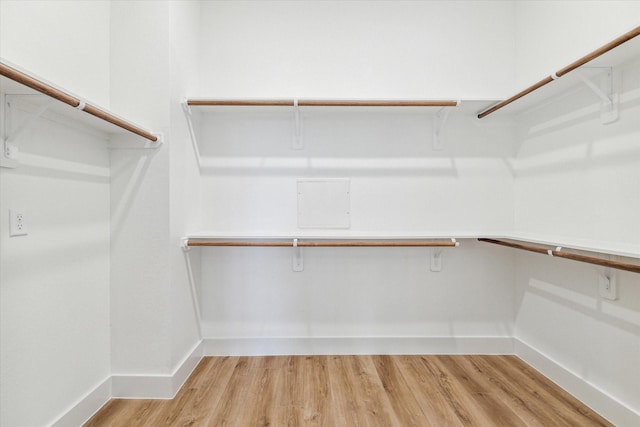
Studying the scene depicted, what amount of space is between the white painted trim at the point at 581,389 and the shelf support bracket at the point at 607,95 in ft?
4.20

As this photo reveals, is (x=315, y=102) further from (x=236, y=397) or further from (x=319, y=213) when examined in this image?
(x=236, y=397)

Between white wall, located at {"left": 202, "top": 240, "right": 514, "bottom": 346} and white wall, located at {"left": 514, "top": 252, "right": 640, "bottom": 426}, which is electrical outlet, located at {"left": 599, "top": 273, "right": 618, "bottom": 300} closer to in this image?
white wall, located at {"left": 514, "top": 252, "right": 640, "bottom": 426}

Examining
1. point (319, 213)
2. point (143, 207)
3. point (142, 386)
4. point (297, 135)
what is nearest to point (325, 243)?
point (319, 213)

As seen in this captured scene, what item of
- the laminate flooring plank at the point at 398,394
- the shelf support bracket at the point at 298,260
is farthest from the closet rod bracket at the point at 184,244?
the laminate flooring plank at the point at 398,394

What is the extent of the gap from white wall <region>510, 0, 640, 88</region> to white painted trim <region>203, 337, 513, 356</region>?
1.74m

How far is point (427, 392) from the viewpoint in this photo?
1709 millimetres

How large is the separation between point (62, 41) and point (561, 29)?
2484 millimetres

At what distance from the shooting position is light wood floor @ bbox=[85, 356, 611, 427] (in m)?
1.49

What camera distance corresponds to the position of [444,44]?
7.16 feet

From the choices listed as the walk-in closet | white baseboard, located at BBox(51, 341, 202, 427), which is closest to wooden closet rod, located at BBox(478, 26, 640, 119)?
the walk-in closet

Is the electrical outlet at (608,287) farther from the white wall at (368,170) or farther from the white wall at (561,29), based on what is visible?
the white wall at (561,29)

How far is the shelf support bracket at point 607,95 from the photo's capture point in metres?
1.47

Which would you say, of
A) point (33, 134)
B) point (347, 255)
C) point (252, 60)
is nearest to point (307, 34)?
point (252, 60)

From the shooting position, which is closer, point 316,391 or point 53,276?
point 53,276
